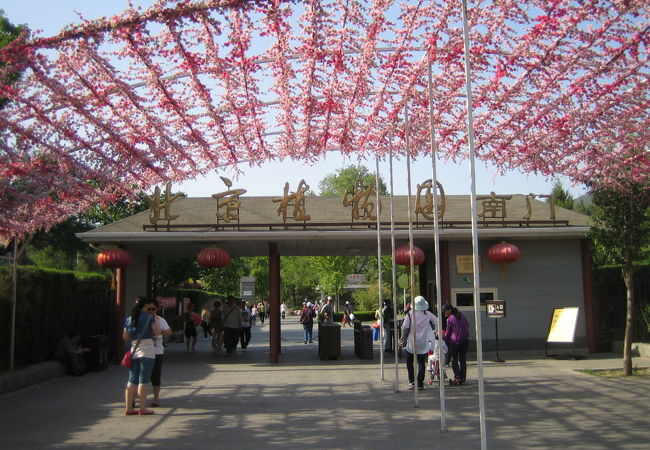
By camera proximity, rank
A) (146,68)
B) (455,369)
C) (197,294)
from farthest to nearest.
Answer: (197,294) < (455,369) < (146,68)

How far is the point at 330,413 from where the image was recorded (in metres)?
9.28

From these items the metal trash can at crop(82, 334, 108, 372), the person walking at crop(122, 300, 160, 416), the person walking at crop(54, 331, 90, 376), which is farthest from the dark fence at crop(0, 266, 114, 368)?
the person walking at crop(122, 300, 160, 416)

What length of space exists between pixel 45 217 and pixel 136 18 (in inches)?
226

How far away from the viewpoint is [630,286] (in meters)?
12.5

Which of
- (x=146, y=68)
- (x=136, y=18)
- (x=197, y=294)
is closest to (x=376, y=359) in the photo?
(x=146, y=68)

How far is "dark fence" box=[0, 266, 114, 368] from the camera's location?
12.3m

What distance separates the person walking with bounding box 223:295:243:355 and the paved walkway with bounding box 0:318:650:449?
15.3 ft

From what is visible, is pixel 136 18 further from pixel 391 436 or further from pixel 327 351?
pixel 327 351

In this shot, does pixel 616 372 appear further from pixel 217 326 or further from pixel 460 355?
pixel 217 326

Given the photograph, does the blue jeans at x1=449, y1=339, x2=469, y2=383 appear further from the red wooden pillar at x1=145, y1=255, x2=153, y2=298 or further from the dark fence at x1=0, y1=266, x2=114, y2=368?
the red wooden pillar at x1=145, y1=255, x2=153, y2=298

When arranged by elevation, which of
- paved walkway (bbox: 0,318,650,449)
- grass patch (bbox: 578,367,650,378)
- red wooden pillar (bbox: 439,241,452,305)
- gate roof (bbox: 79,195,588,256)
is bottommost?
paved walkway (bbox: 0,318,650,449)

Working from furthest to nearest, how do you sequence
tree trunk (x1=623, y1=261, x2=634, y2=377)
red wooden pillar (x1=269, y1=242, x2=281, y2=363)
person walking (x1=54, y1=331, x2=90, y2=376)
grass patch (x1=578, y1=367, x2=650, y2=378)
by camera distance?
red wooden pillar (x1=269, y1=242, x2=281, y2=363)
person walking (x1=54, y1=331, x2=90, y2=376)
grass patch (x1=578, y1=367, x2=650, y2=378)
tree trunk (x1=623, y1=261, x2=634, y2=377)

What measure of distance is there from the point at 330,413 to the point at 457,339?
10.8 feet

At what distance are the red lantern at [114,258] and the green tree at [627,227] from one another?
11339 millimetres
